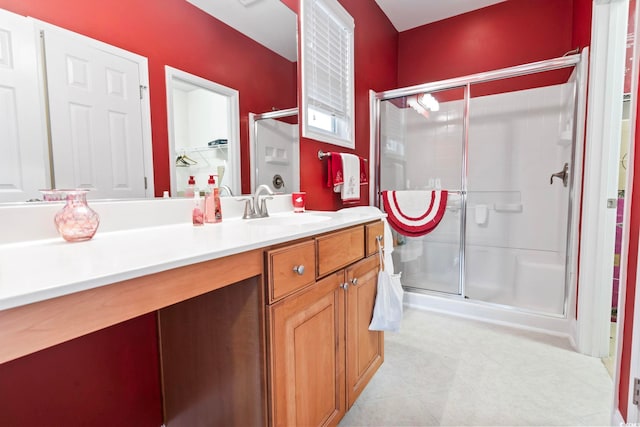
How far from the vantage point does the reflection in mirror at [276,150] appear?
152cm

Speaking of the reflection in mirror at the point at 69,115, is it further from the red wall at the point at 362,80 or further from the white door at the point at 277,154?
the red wall at the point at 362,80

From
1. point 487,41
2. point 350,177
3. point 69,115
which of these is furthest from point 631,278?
point 487,41

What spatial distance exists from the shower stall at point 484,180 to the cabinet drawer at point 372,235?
3.48 ft

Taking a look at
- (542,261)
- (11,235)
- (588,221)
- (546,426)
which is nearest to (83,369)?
(11,235)

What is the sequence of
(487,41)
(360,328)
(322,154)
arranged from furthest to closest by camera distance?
(487,41)
(322,154)
(360,328)

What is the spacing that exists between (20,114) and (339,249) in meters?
1.02

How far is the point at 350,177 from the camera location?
2096 mm

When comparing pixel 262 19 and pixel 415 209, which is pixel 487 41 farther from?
pixel 262 19

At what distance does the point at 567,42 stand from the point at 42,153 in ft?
11.1

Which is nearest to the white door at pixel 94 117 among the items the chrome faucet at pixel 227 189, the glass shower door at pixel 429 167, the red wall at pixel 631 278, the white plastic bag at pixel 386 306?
the chrome faucet at pixel 227 189

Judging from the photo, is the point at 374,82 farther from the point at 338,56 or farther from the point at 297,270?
the point at 297,270

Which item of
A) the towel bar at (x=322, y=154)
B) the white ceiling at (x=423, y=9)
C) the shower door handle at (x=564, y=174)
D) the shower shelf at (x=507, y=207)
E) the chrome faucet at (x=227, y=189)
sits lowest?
the shower shelf at (x=507, y=207)

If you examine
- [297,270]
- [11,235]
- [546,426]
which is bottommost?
[546,426]

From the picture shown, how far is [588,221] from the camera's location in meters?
1.71
